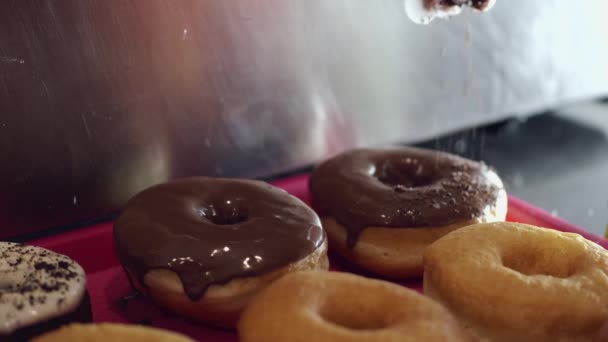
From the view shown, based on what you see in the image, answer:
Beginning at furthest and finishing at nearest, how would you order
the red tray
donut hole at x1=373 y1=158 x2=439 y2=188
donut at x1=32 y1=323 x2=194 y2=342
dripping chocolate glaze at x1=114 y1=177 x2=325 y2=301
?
donut hole at x1=373 y1=158 x2=439 y2=188 → the red tray → dripping chocolate glaze at x1=114 y1=177 x2=325 y2=301 → donut at x1=32 y1=323 x2=194 y2=342

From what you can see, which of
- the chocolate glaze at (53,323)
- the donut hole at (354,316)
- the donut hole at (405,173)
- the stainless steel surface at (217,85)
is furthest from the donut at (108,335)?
the donut hole at (405,173)

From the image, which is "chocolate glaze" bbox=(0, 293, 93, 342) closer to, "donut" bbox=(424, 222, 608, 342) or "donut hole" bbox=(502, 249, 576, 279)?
"donut" bbox=(424, 222, 608, 342)

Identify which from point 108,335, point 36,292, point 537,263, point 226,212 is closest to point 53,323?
point 36,292

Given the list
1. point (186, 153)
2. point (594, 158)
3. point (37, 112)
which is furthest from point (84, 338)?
point (594, 158)

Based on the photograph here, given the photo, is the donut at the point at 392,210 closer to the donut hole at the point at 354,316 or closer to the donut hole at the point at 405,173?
the donut hole at the point at 405,173

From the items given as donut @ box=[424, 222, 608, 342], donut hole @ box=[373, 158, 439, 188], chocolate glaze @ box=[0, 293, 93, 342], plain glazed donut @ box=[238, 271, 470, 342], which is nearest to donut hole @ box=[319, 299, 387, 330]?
plain glazed donut @ box=[238, 271, 470, 342]

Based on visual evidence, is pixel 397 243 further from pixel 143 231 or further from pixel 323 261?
pixel 143 231
